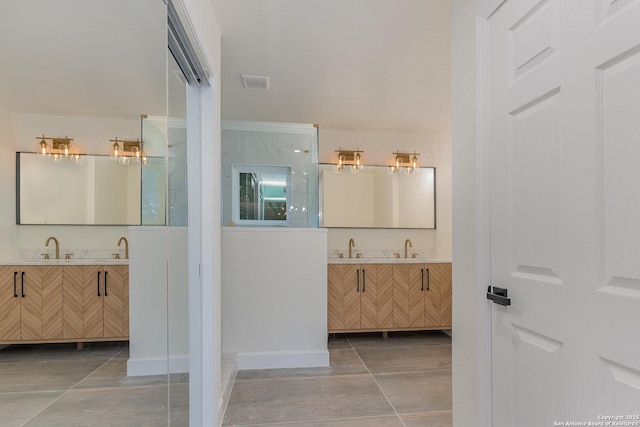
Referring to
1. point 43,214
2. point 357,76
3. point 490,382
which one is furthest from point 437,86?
point 43,214

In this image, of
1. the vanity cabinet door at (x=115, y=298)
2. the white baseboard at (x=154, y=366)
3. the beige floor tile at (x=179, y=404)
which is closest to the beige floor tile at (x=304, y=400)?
the beige floor tile at (x=179, y=404)

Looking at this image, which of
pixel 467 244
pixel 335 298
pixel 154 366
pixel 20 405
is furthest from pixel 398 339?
pixel 20 405

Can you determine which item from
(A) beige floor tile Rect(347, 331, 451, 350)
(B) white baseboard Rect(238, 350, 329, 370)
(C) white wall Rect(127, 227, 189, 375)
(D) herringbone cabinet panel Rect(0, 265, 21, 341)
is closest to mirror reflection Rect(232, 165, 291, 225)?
(B) white baseboard Rect(238, 350, 329, 370)

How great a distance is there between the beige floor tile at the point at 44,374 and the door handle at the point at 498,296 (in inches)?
Result: 53.4

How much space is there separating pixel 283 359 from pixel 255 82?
99.8 inches

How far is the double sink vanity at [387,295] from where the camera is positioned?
352cm

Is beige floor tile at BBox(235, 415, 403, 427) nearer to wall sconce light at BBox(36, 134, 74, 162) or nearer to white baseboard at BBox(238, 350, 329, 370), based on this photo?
white baseboard at BBox(238, 350, 329, 370)

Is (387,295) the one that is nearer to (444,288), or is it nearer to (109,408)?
(444,288)

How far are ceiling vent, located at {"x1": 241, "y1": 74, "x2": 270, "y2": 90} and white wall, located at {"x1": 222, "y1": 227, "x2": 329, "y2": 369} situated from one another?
1.31 m

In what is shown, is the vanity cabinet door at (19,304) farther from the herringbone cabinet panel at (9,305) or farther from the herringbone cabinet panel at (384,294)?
the herringbone cabinet panel at (384,294)

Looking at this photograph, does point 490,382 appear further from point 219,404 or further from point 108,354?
point 219,404

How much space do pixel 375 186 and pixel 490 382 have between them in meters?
3.05

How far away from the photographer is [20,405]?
1.95ft

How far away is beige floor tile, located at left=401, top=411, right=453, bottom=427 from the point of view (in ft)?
6.55
